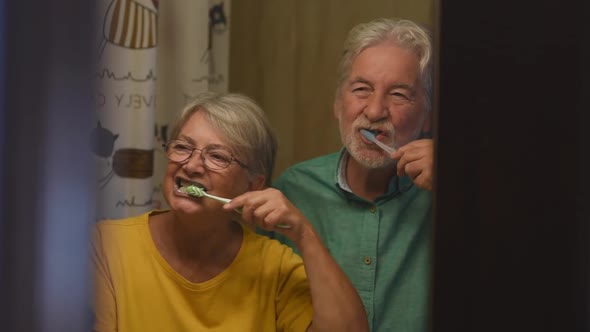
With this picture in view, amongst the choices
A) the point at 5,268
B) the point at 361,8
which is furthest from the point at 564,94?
the point at 361,8

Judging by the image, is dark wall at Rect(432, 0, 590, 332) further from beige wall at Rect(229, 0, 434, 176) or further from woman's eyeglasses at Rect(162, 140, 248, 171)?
beige wall at Rect(229, 0, 434, 176)

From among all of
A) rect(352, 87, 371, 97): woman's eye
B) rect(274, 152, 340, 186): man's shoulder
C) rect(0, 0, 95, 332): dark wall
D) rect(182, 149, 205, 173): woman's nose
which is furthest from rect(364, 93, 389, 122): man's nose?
rect(0, 0, 95, 332): dark wall

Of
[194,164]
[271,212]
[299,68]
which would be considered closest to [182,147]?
[194,164]

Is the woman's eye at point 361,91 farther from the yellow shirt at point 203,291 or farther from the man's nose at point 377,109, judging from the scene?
the yellow shirt at point 203,291

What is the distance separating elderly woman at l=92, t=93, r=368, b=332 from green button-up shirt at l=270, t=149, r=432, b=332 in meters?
0.07

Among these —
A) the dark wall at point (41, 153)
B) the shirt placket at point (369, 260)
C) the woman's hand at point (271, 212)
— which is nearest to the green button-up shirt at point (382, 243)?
the shirt placket at point (369, 260)

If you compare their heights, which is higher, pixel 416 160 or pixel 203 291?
pixel 416 160

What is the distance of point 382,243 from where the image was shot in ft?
3.20

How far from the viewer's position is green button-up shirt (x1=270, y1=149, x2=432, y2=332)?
94 centimetres

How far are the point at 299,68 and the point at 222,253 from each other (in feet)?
1.39

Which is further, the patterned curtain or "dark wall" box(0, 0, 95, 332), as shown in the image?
the patterned curtain

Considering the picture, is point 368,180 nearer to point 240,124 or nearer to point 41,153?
point 240,124

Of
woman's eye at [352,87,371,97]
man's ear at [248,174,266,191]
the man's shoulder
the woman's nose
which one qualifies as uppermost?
woman's eye at [352,87,371,97]

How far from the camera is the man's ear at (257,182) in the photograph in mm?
949
